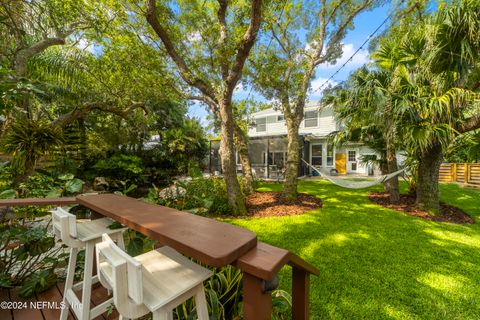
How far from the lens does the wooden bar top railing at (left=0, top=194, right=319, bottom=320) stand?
82 centimetres

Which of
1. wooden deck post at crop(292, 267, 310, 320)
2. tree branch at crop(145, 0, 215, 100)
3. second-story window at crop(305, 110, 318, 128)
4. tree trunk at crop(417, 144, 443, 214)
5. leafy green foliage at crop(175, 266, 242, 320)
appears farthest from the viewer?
second-story window at crop(305, 110, 318, 128)

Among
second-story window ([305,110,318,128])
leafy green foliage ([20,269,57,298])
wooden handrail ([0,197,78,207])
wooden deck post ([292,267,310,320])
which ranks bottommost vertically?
leafy green foliage ([20,269,57,298])

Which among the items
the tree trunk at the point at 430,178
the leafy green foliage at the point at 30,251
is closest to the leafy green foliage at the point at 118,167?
the leafy green foliage at the point at 30,251

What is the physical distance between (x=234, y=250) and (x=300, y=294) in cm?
76

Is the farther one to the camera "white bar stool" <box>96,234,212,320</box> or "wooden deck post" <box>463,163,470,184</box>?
"wooden deck post" <box>463,163,470,184</box>

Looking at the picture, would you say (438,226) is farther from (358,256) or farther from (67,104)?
(67,104)

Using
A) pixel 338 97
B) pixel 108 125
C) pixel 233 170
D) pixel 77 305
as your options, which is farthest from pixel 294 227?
pixel 108 125

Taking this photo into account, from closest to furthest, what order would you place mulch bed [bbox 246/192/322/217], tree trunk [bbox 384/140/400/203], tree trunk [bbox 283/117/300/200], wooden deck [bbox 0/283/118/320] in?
wooden deck [bbox 0/283/118/320] → mulch bed [bbox 246/192/322/217] → tree trunk [bbox 384/140/400/203] → tree trunk [bbox 283/117/300/200]

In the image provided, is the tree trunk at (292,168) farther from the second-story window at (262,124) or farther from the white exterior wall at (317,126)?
the second-story window at (262,124)

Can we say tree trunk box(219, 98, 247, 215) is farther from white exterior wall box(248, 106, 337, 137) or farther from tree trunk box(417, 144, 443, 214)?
white exterior wall box(248, 106, 337, 137)

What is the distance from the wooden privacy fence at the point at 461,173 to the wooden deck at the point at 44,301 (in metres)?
15.0

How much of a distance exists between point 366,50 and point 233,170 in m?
7.42

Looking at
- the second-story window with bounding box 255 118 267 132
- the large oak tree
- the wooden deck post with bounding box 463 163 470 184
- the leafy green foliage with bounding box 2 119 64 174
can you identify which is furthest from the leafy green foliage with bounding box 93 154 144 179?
the wooden deck post with bounding box 463 163 470 184

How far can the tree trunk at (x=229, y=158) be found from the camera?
5176mm
